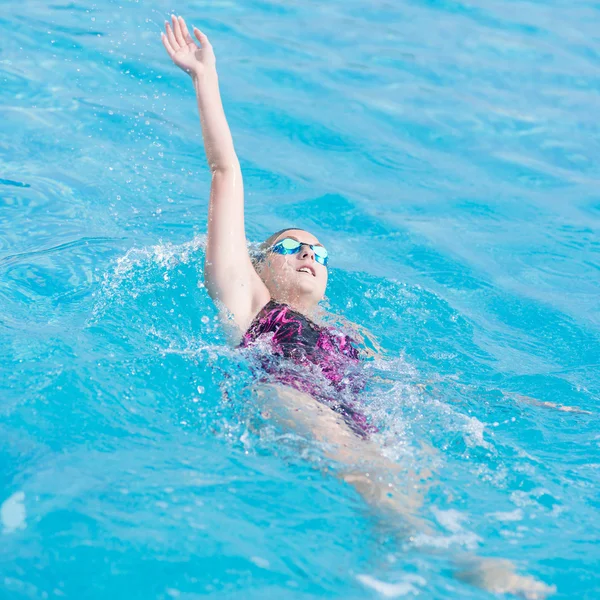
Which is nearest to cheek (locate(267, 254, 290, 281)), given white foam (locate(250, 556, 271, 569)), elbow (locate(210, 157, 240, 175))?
elbow (locate(210, 157, 240, 175))

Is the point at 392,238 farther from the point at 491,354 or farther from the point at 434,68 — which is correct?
the point at 434,68

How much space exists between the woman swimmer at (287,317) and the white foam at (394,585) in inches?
12.6

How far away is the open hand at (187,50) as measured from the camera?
4.57 meters

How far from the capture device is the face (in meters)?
5.09

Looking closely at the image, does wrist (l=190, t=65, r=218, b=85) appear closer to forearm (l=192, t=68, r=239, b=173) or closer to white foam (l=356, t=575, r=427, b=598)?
forearm (l=192, t=68, r=239, b=173)

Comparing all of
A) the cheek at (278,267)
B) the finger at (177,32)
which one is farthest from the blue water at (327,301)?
the finger at (177,32)

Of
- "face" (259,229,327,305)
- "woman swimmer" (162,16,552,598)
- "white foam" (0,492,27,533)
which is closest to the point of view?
"white foam" (0,492,27,533)

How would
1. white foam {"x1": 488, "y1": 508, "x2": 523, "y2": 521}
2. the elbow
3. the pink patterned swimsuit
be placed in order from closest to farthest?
white foam {"x1": 488, "y1": 508, "x2": 523, "y2": 521} < the pink patterned swimsuit < the elbow

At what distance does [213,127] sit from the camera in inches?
177

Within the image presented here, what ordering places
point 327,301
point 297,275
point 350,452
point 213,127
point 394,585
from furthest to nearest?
point 327,301 → point 297,275 → point 213,127 → point 350,452 → point 394,585

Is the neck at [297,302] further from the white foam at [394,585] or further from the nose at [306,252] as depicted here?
the white foam at [394,585]

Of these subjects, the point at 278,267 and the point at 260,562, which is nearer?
the point at 260,562

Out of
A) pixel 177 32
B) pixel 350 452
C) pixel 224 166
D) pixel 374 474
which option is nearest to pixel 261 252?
pixel 224 166

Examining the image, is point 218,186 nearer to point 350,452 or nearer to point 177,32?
point 177,32
